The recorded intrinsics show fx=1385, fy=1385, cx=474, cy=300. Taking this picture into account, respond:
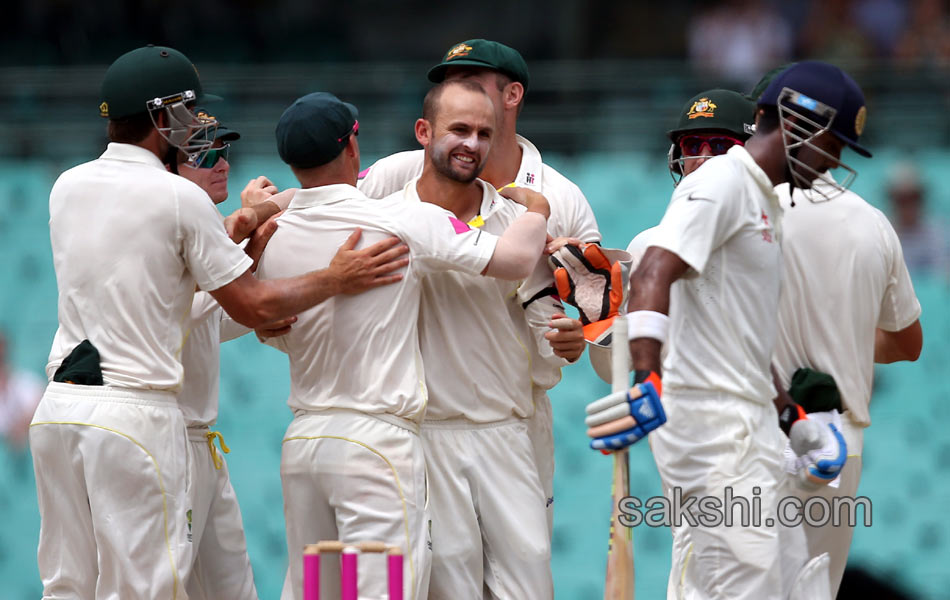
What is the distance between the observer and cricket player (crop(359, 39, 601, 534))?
5.55 m

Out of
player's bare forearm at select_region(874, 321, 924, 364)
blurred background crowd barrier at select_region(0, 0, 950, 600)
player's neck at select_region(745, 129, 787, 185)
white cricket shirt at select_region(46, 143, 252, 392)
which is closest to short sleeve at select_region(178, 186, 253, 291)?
white cricket shirt at select_region(46, 143, 252, 392)

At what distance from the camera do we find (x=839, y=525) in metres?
5.23

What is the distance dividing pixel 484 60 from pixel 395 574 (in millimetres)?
2381

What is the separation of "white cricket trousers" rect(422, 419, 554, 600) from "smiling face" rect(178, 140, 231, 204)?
56.8 inches

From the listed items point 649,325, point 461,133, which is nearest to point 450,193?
point 461,133

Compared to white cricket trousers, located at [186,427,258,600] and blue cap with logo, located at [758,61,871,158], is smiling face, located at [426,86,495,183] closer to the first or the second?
blue cap with logo, located at [758,61,871,158]

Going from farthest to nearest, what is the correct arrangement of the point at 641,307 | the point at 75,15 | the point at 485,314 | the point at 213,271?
the point at 75,15
the point at 485,314
the point at 213,271
the point at 641,307

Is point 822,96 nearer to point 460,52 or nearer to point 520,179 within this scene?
point 520,179

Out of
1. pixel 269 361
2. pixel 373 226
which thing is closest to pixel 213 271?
pixel 373 226

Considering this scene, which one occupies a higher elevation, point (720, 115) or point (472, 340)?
point (720, 115)

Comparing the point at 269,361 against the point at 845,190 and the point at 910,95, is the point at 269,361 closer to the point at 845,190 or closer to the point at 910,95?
the point at 910,95

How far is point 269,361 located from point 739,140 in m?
5.84

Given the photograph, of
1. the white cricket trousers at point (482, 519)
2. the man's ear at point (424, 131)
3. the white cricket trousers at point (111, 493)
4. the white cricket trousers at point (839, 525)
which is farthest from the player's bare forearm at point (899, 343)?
the white cricket trousers at point (111, 493)

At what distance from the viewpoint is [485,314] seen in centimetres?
530
